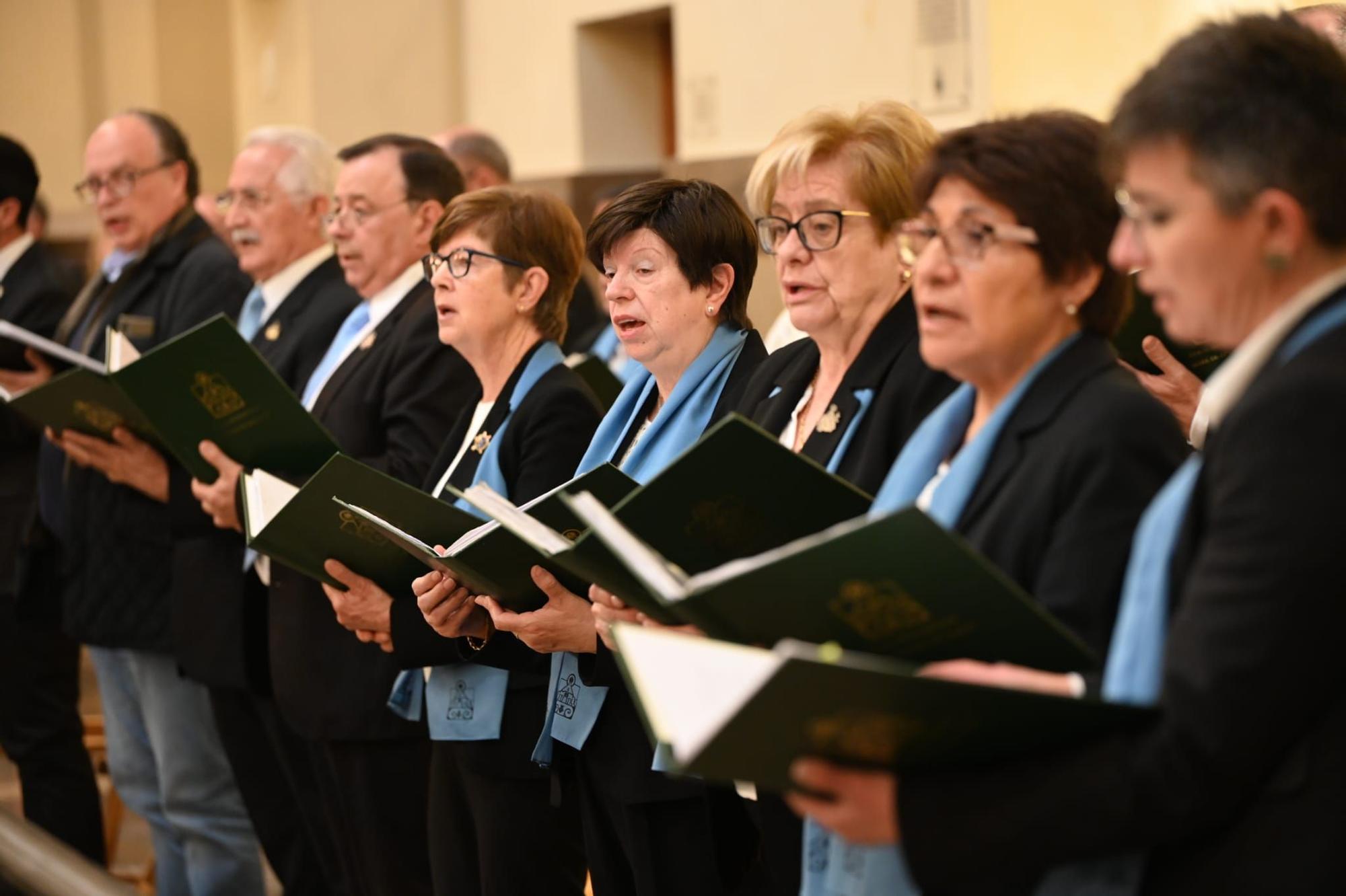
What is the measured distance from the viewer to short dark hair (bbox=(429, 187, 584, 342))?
307cm

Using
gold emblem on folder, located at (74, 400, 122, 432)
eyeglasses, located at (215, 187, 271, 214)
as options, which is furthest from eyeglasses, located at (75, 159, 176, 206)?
gold emblem on folder, located at (74, 400, 122, 432)

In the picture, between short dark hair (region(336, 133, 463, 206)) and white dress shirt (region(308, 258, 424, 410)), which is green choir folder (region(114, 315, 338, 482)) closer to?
white dress shirt (region(308, 258, 424, 410))

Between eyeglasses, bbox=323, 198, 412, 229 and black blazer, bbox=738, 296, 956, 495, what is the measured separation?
1596 millimetres

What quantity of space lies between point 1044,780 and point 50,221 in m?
9.38

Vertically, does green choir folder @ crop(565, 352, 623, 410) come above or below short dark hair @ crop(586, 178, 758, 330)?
below

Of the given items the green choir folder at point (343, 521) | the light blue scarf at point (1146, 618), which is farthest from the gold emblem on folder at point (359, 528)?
the light blue scarf at point (1146, 618)

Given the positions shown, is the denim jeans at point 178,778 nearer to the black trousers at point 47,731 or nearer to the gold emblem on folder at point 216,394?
the black trousers at point 47,731

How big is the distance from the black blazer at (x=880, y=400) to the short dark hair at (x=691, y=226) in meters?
0.39

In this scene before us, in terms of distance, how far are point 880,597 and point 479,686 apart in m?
1.54

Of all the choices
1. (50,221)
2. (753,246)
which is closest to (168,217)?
(753,246)

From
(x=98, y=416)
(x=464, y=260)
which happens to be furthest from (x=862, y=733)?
(x=98, y=416)

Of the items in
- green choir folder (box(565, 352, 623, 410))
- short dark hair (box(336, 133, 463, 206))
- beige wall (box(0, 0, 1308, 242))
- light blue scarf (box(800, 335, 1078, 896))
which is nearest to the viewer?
light blue scarf (box(800, 335, 1078, 896))

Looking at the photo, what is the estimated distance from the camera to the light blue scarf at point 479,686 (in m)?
2.85

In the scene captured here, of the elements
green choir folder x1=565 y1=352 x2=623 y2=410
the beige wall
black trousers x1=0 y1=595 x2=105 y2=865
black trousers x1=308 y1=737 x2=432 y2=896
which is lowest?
black trousers x1=0 y1=595 x2=105 y2=865
